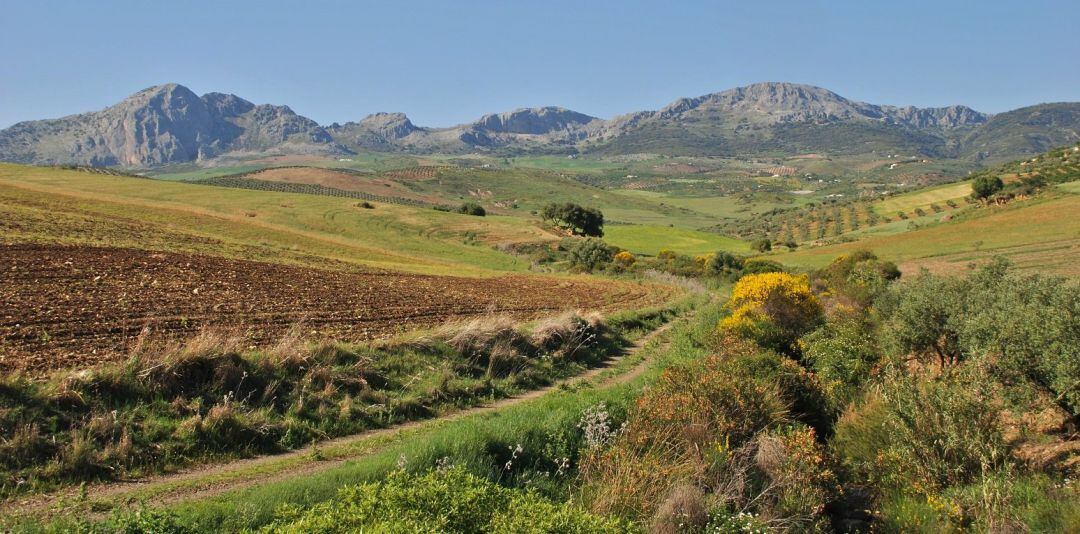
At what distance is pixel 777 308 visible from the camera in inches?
985

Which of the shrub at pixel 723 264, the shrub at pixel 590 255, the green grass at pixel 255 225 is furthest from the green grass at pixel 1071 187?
the green grass at pixel 255 225

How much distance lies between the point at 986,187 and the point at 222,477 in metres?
121

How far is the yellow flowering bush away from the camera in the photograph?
2266cm

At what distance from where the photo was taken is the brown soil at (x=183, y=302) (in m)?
13.6

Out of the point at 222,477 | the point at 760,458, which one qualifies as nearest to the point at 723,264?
the point at 760,458

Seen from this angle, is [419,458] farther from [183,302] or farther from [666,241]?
[666,241]

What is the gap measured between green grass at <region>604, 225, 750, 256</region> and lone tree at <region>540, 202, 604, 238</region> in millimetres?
5007

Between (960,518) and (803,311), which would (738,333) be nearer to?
(803,311)

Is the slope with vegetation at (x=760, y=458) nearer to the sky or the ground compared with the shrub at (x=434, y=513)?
nearer to the ground

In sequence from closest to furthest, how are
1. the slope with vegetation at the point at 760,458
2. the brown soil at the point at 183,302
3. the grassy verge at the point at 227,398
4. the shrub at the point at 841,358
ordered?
the slope with vegetation at the point at 760,458 < the grassy verge at the point at 227,398 < the brown soil at the point at 183,302 < the shrub at the point at 841,358

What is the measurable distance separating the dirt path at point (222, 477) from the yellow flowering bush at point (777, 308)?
1470 cm

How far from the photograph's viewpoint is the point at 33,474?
26.4ft

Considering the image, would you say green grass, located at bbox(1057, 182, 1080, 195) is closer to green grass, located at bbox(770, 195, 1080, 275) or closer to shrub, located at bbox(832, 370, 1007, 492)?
green grass, located at bbox(770, 195, 1080, 275)

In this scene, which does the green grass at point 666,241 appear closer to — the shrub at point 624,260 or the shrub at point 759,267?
the shrub at point 624,260
